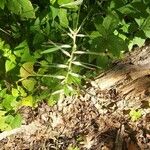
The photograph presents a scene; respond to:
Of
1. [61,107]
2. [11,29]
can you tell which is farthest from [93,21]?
[61,107]

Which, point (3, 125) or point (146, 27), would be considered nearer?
point (146, 27)

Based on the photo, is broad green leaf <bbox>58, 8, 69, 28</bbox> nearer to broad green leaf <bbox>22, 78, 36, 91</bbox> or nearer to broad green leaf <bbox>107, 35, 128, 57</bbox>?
broad green leaf <bbox>107, 35, 128, 57</bbox>

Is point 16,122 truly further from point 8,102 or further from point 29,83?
point 29,83

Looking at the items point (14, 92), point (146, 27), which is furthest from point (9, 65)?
point (146, 27)

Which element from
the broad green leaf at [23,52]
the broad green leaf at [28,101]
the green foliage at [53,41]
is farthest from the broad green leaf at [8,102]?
the broad green leaf at [23,52]

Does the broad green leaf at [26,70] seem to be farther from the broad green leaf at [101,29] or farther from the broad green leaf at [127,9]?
the broad green leaf at [127,9]
